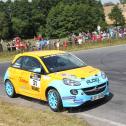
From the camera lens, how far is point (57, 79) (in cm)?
1210

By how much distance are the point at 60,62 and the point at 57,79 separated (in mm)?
1188

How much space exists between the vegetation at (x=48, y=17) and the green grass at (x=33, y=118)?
310 feet

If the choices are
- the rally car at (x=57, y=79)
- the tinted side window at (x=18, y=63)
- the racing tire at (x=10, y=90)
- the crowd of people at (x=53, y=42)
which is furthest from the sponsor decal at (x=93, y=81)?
the crowd of people at (x=53, y=42)

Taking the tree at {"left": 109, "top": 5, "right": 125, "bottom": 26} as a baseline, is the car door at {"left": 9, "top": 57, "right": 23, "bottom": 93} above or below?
below

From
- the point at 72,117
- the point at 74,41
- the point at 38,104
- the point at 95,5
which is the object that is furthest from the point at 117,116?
the point at 95,5

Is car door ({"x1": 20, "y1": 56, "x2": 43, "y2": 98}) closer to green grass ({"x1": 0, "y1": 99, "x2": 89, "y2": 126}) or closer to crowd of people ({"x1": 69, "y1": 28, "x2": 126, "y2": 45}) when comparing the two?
green grass ({"x1": 0, "y1": 99, "x2": 89, "y2": 126})

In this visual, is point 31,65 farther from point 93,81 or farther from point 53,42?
point 53,42

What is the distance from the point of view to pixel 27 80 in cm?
1341

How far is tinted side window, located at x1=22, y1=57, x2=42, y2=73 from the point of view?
42.8 ft

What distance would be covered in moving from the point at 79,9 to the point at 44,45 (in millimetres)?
78724

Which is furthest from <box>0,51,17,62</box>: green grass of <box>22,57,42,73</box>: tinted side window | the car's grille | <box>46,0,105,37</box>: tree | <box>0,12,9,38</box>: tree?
<box>0,12,9,38</box>: tree

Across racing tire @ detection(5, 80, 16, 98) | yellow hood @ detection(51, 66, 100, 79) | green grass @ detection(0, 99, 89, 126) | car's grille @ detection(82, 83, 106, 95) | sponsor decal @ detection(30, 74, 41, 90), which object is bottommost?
green grass @ detection(0, 99, 89, 126)

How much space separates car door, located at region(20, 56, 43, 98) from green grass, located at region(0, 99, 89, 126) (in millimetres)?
799

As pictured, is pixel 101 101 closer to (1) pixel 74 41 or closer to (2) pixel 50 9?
(1) pixel 74 41
